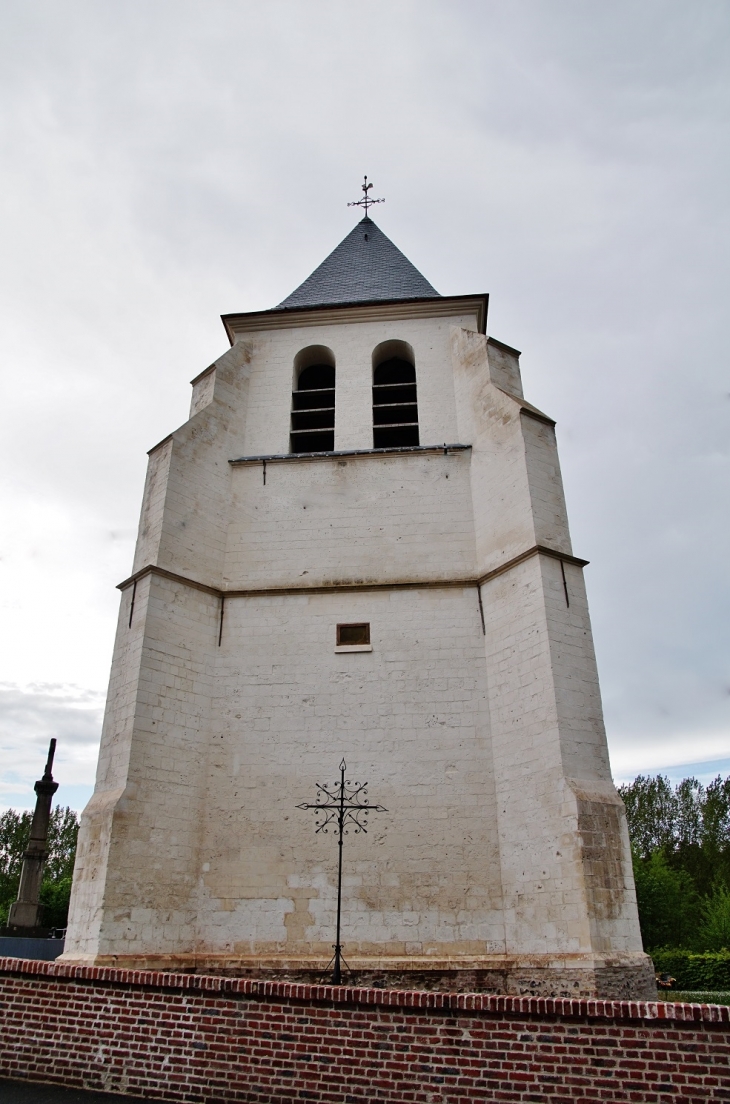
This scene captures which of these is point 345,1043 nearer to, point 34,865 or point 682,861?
→ point 34,865

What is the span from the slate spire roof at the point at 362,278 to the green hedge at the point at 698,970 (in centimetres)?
1581

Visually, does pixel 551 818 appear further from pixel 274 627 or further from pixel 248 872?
pixel 274 627

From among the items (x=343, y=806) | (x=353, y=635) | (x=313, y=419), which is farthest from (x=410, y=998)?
(x=313, y=419)

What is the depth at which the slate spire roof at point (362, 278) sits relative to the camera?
13.0 meters

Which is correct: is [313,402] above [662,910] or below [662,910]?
above

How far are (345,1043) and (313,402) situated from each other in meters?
9.67

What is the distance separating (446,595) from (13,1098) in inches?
250

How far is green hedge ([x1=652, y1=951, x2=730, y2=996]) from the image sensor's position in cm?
1642

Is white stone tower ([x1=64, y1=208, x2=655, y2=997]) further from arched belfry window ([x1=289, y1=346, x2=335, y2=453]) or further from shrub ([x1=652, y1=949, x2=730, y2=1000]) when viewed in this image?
shrub ([x1=652, y1=949, x2=730, y2=1000])

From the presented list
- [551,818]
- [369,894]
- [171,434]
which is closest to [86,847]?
[369,894]

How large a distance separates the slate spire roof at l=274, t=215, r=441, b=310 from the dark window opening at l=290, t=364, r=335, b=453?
165cm

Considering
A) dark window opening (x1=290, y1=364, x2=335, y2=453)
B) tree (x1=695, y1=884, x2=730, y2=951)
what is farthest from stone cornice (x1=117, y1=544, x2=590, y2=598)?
tree (x1=695, y1=884, x2=730, y2=951)

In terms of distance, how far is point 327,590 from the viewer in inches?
372

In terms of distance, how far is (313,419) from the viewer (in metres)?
11.7
